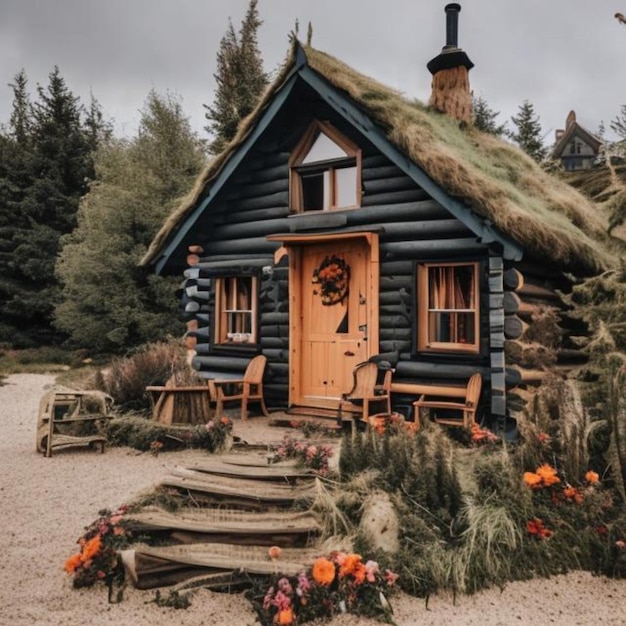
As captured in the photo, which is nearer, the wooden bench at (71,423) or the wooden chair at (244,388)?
the wooden bench at (71,423)

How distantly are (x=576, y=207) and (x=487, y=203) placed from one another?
425 centimetres

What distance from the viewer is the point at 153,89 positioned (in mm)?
24078

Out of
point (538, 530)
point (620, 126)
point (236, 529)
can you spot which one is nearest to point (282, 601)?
point (236, 529)

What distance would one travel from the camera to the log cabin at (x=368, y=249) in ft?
24.9

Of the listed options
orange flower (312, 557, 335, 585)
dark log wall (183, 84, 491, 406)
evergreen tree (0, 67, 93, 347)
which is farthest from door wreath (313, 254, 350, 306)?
evergreen tree (0, 67, 93, 347)

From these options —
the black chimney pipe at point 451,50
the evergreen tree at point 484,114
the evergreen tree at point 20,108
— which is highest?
the evergreen tree at point 20,108

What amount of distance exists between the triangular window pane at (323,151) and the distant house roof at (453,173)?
838mm

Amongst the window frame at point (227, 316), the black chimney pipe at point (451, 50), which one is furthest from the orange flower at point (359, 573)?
the black chimney pipe at point (451, 50)

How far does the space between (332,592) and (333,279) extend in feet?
18.8

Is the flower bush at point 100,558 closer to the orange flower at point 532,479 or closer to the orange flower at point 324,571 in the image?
the orange flower at point 324,571

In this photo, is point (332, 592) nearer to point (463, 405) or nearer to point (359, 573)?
point (359, 573)

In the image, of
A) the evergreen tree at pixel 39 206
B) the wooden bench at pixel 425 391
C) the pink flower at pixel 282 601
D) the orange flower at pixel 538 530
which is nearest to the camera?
the pink flower at pixel 282 601

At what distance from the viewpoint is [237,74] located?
24.3 metres

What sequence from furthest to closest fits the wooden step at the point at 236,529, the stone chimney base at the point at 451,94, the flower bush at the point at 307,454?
the stone chimney base at the point at 451,94, the flower bush at the point at 307,454, the wooden step at the point at 236,529
